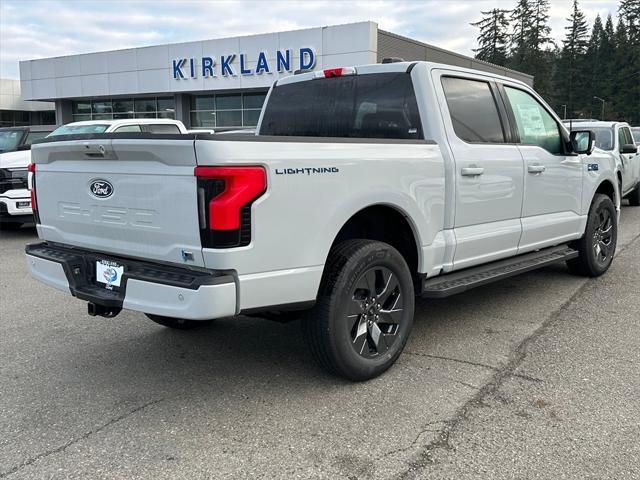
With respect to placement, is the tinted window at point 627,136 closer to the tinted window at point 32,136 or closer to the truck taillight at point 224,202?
the truck taillight at point 224,202

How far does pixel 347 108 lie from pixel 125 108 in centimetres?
3578

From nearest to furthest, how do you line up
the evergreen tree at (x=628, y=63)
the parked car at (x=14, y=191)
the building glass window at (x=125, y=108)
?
1. the parked car at (x=14, y=191)
2. the building glass window at (x=125, y=108)
3. the evergreen tree at (x=628, y=63)

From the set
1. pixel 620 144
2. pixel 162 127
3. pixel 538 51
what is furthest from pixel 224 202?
pixel 538 51

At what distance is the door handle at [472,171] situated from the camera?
4231mm

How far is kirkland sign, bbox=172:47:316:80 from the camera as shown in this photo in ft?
91.9

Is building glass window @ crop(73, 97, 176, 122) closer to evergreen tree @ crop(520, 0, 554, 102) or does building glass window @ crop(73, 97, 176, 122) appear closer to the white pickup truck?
the white pickup truck

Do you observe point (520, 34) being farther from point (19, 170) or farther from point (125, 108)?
point (19, 170)

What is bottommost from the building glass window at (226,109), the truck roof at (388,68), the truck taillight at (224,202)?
the truck taillight at (224,202)

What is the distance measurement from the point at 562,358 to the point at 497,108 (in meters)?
2.09

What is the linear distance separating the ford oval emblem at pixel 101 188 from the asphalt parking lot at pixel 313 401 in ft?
4.07

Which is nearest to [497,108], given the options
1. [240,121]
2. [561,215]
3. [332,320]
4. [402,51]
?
[561,215]

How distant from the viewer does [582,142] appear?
18.8 ft

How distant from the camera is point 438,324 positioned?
4.93 m

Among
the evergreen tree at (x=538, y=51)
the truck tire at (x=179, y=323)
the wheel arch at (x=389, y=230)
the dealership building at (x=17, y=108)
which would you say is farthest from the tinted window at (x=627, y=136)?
the evergreen tree at (x=538, y=51)
